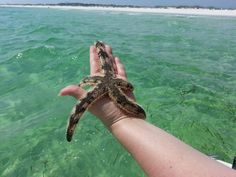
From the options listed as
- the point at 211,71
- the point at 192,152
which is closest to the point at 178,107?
the point at 211,71

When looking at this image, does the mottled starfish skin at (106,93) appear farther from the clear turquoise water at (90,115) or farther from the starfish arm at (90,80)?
the clear turquoise water at (90,115)

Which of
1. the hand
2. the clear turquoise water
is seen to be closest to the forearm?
the hand

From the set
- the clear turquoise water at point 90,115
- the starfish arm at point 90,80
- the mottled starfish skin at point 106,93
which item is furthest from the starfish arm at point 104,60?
the clear turquoise water at point 90,115

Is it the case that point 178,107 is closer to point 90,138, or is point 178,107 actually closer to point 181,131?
point 181,131

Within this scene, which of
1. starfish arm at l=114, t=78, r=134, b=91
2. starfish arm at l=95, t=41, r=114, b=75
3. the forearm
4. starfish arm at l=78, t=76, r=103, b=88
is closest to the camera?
the forearm

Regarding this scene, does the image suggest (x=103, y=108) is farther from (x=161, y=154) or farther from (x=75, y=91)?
(x=161, y=154)

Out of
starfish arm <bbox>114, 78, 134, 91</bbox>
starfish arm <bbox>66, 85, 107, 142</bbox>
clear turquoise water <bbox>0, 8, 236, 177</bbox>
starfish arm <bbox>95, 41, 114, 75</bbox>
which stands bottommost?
clear turquoise water <bbox>0, 8, 236, 177</bbox>

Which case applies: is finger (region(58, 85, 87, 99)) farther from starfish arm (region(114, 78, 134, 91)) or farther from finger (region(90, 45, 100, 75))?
finger (region(90, 45, 100, 75))

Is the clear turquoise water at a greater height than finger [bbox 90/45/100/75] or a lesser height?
lesser

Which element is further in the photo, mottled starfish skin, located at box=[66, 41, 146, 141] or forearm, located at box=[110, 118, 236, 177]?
mottled starfish skin, located at box=[66, 41, 146, 141]
